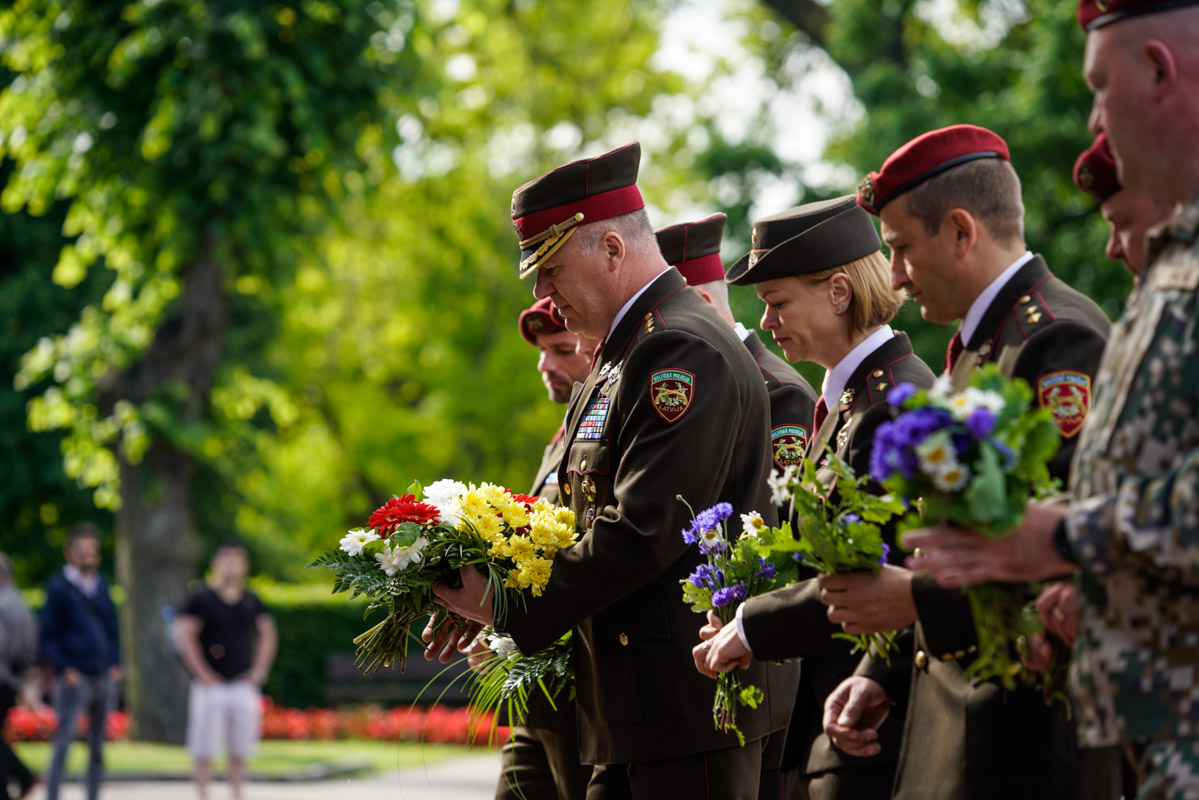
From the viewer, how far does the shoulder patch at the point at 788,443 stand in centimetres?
435

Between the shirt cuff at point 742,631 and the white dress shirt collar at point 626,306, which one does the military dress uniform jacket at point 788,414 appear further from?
the shirt cuff at point 742,631

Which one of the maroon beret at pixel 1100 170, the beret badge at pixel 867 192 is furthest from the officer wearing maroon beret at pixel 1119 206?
the beret badge at pixel 867 192

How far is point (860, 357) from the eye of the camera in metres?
3.59

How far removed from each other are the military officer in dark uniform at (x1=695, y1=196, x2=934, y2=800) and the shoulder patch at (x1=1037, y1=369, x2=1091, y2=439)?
558mm

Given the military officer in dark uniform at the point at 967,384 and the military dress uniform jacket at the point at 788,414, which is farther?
the military dress uniform jacket at the point at 788,414

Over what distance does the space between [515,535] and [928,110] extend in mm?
12761

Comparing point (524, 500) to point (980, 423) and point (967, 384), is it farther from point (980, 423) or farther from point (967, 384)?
point (980, 423)

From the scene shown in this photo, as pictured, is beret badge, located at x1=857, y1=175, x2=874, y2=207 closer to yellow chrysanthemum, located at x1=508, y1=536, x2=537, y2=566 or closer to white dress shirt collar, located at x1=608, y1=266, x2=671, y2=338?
white dress shirt collar, located at x1=608, y1=266, x2=671, y2=338

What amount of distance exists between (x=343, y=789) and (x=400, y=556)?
33.7ft

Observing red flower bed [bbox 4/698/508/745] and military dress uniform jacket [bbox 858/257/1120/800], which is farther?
red flower bed [bbox 4/698/508/745]

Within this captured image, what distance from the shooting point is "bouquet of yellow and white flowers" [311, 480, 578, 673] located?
363 centimetres

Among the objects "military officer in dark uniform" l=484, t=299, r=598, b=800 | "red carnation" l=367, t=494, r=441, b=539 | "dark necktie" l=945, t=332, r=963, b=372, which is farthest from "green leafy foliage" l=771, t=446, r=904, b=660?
"military officer in dark uniform" l=484, t=299, r=598, b=800

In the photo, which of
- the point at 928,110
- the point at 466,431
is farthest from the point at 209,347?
the point at 466,431

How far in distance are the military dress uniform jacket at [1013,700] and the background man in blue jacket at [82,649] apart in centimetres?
994
